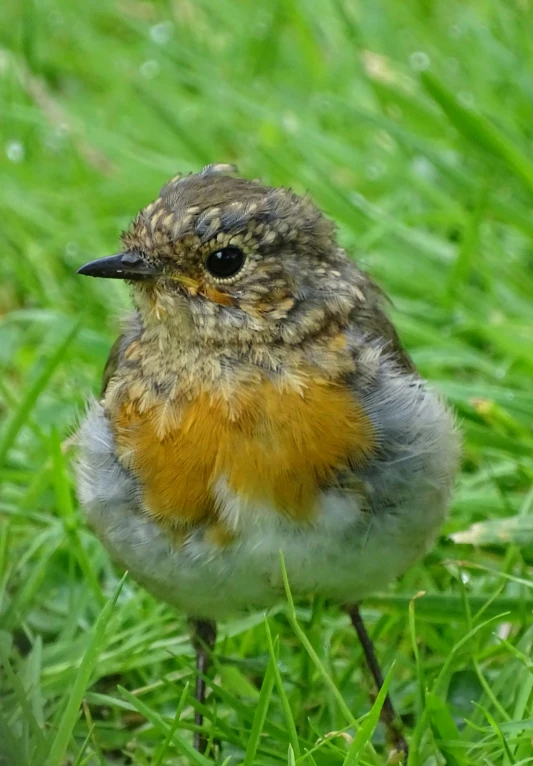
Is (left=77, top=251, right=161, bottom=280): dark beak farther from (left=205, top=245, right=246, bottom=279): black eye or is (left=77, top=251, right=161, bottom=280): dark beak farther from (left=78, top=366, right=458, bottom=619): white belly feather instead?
(left=78, top=366, right=458, bottom=619): white belly feather

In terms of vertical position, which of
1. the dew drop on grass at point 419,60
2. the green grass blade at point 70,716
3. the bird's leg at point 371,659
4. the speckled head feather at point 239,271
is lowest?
the bird's leg at point 371,659

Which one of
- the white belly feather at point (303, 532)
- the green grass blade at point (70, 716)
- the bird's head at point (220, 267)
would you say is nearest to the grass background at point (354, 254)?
the green grass blade at point (70, 716)

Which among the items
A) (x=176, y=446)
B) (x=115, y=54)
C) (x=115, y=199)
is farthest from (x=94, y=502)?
(x=115, y=54)

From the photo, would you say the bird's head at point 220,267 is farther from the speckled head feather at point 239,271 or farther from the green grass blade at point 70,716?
the green grass blade at point 70,716

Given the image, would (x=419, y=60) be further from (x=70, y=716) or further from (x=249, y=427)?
(x=70, y=716)

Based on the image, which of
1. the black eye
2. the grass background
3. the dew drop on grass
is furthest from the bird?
the dew drop on grass

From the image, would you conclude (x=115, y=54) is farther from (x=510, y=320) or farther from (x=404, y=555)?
(x=404, y=555)
